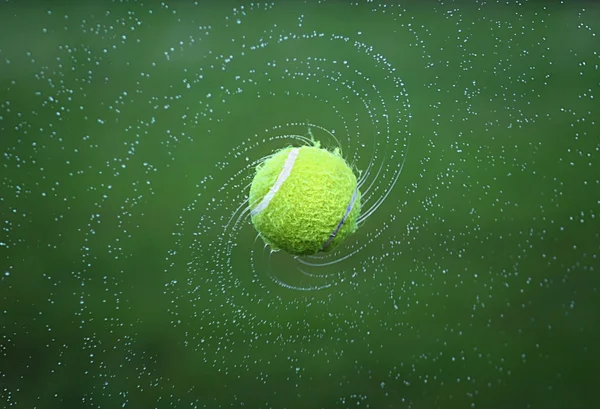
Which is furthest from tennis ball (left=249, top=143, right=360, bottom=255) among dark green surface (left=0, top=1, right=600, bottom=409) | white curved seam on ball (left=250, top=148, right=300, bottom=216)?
dark green surface (left=0, top=1, right=600, bottom=409)

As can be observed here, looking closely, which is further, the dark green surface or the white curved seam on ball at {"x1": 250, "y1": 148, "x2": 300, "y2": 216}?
the dark green surface

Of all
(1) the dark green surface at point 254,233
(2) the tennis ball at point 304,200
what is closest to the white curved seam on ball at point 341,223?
(2) the tennis ball at point 304,200

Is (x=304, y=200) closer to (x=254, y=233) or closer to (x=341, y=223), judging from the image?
(x=341, y=223)

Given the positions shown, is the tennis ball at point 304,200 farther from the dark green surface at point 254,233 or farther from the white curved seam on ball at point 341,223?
the dark green surface at point 254,233

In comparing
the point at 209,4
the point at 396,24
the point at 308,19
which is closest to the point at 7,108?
the point at 209,4

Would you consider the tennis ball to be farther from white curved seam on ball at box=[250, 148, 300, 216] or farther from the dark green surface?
the dark green surface

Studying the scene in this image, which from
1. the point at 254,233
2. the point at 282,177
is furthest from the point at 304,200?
the point at 254,233
